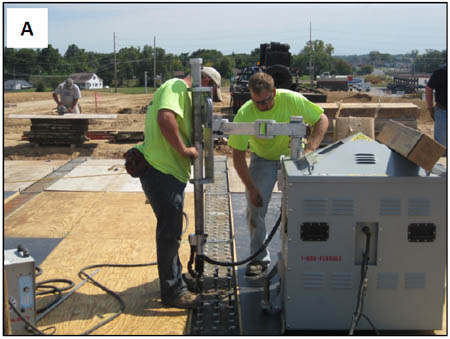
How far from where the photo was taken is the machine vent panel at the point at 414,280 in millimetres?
3410

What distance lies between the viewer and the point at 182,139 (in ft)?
12.8

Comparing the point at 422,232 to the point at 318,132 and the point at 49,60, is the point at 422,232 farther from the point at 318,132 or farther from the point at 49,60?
the point at 49,60

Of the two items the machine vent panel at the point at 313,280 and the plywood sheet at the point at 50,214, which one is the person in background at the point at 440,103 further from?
the plywood sheet at the point at 50,214

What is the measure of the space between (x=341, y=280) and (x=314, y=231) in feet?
1.17

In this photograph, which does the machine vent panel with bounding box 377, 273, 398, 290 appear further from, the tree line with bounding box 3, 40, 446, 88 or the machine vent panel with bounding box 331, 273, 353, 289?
the tree line with bounding box 3, 40, 446, 88

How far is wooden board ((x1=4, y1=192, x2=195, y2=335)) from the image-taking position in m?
3.72

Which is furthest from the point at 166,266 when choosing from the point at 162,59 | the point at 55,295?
the point at 162,59

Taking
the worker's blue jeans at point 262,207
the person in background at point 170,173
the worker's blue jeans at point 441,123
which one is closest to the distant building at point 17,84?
the worker's blue jeans at point 441,123

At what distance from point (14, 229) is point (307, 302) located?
342 centimetres

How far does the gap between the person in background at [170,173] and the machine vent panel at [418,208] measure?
55.6 inches

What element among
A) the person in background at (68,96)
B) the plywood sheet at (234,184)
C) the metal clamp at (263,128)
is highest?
the person in background at (68,96)

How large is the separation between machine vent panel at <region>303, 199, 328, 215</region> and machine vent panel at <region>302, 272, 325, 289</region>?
0.39 meters

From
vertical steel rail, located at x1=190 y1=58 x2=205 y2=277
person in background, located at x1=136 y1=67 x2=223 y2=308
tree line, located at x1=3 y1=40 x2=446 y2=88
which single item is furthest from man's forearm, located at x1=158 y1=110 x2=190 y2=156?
tree line, located at x1=3 y1=40 x2=446 y2=88

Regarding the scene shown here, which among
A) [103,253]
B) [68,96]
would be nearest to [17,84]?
[68,96]
